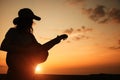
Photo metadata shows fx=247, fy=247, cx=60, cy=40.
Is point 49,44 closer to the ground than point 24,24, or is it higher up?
closer to the ground

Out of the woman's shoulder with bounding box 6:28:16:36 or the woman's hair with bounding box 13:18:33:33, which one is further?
the woman's hair with bounding box 13:18:33:33

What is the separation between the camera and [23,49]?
3.52 meters

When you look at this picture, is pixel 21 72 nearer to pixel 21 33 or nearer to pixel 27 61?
pixel 27 61

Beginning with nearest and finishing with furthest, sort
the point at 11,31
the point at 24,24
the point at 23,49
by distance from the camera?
the point at 23,49, the point at 11,31, the point at 24,24

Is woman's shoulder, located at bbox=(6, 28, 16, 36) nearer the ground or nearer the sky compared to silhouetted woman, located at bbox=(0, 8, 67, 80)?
nearer the sky

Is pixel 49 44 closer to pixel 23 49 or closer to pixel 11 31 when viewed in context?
pixel 23 49

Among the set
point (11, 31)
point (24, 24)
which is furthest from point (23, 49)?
point (24, 24)

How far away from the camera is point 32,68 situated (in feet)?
11.6

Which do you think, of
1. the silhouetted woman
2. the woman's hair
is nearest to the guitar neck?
the silhouetted woman

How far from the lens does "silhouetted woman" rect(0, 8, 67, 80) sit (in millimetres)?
3480

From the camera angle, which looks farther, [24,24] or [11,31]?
[24,24]

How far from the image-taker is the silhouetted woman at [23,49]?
3480 mm

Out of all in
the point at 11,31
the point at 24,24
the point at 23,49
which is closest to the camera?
the point at 23,49

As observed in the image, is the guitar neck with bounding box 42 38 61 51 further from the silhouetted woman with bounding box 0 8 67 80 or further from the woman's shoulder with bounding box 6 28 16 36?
the woman's shoulder with bounding box 6 28 16 36
